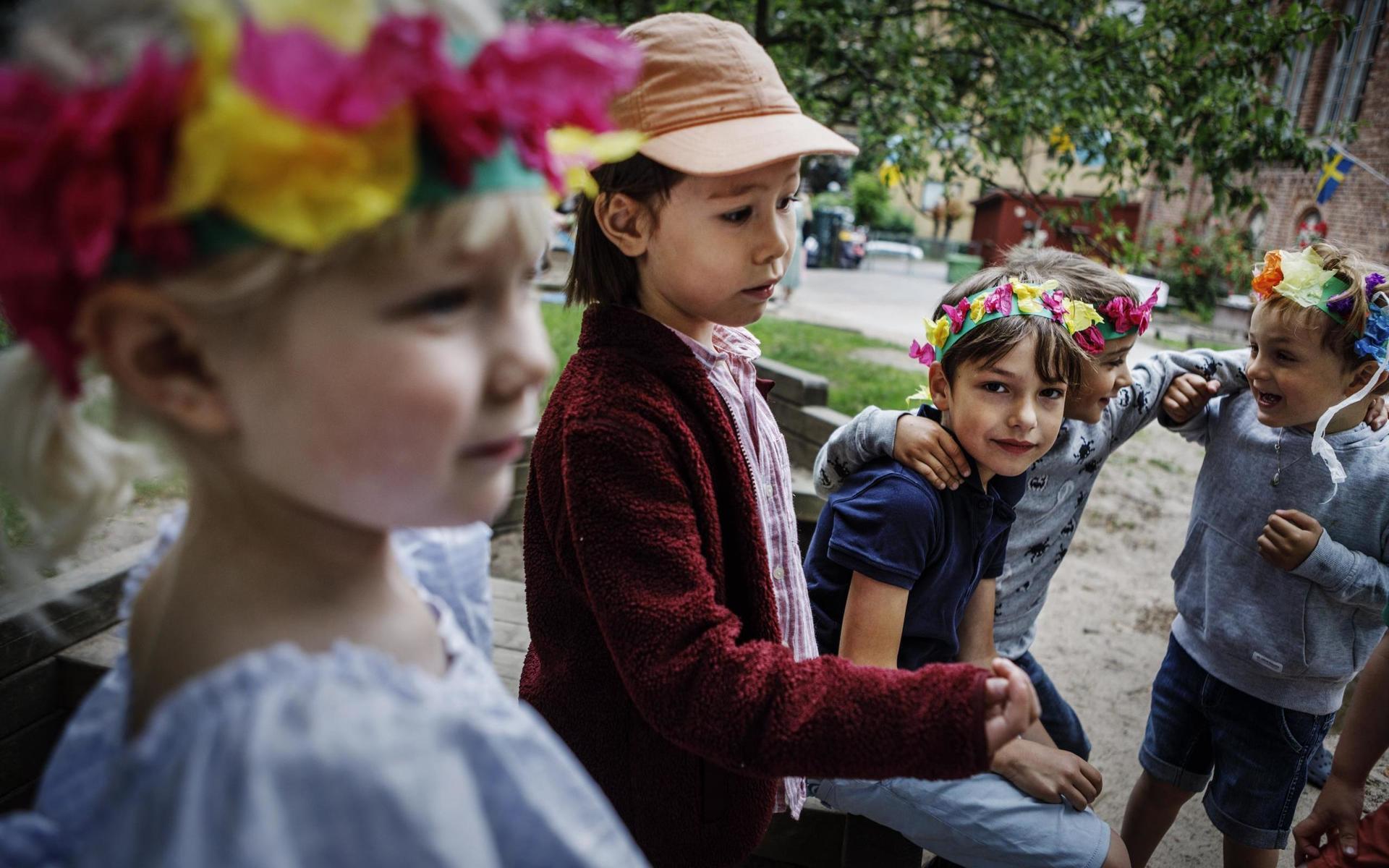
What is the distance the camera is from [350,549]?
2.92 ft

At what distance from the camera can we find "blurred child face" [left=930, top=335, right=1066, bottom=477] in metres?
1.88

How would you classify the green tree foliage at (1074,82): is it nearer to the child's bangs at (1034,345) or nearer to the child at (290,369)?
the child's bangs at (1034,345)

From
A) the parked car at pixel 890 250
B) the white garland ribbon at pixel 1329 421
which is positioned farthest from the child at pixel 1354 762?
the parked car at pixel 890 250

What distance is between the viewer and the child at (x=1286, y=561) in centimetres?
217

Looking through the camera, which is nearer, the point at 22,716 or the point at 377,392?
the point at 377,392

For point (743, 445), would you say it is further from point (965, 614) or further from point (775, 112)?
point (965, 614)

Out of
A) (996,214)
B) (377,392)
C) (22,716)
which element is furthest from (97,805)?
(996,214)

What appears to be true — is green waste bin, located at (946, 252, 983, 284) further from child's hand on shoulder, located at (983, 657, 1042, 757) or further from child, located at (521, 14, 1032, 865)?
child's hand on shoulder, located at (983, 657, 1042, 757)

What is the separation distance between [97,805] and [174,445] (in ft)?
1.06

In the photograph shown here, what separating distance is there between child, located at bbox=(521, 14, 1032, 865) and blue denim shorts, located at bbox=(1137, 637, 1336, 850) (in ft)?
4.73

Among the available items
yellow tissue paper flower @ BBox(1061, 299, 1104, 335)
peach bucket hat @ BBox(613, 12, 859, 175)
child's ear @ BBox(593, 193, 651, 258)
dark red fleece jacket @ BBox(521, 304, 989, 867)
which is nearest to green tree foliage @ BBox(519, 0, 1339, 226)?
yellow tissue paper flower @ BBox(1061, 299, 1104, 335)

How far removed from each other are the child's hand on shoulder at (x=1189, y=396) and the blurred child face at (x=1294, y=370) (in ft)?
0.58

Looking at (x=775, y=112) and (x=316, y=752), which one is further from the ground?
(x=775, y=112)

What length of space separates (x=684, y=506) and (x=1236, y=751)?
1.93m
